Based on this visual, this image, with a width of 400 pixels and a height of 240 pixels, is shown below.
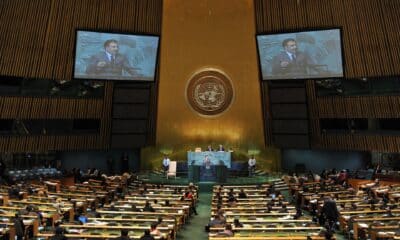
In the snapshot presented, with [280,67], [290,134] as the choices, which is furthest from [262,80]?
[290,134]

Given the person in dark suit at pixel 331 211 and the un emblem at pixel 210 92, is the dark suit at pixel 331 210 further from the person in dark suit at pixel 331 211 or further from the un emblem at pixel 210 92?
the un emblem at pixel 210 92

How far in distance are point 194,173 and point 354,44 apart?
35.0 ft

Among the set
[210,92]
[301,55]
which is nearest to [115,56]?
[210,92]

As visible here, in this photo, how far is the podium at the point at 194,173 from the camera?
20.5 metres

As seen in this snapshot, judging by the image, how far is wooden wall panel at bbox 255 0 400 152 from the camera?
795 inches

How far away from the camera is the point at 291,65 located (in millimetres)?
21406

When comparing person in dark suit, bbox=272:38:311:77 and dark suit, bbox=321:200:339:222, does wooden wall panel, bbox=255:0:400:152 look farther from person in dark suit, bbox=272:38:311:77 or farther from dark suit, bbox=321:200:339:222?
dark suit, bbox=321:200:339:222

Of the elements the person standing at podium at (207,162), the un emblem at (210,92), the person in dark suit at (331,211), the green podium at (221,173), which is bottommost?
the person in dark suit at (331,211)

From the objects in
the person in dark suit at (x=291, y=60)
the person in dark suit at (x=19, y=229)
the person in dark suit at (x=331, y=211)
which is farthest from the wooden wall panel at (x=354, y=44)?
the person in dark suit at (x=19, y=229)

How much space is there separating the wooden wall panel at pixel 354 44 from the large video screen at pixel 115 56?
6.58 meters

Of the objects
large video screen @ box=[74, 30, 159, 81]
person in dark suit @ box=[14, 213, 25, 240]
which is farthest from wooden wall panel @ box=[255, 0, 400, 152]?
person in dark suit @ box=[14, 213, 25, 240]

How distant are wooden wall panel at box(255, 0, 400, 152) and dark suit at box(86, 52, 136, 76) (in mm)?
7801

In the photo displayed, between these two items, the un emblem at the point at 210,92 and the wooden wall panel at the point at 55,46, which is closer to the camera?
the wooden wall panel at the point at 55,46

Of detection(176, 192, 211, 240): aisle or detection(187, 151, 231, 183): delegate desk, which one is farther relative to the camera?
detection(187, 151, 231, 183): delegate desk
